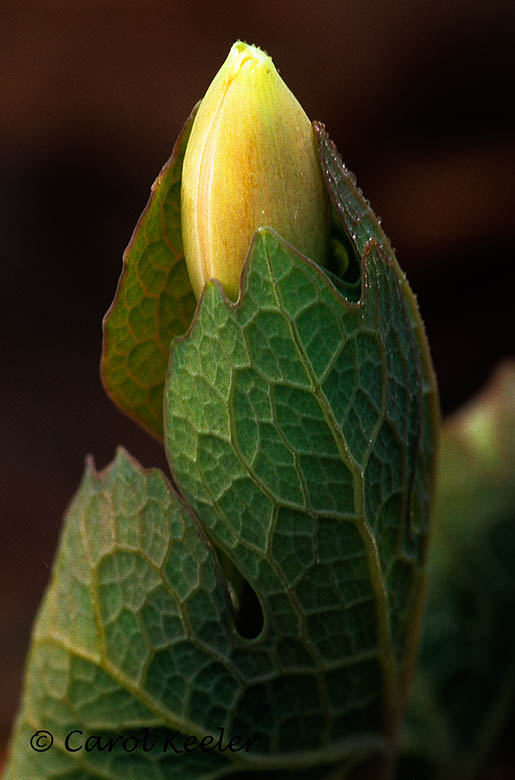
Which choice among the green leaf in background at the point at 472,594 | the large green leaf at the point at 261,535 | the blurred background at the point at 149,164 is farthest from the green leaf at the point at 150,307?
the blurred background at the point at 149,164

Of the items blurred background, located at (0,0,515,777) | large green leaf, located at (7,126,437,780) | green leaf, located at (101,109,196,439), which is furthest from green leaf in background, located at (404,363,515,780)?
blurred background, located at (0,0,515,777)

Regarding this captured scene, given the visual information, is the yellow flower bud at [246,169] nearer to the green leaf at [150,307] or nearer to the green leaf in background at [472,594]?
the green leaf at [150,307]

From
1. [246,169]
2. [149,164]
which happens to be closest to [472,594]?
[246,169]

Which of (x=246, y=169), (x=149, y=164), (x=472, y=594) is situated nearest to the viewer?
Answer: (x=246, y=169)

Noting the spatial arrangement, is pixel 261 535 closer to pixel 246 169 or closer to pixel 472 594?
pixel 246 169

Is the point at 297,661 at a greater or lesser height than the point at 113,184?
lesser

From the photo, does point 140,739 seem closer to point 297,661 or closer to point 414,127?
point 297,661

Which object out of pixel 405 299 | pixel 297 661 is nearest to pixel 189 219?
pixel 405 299
